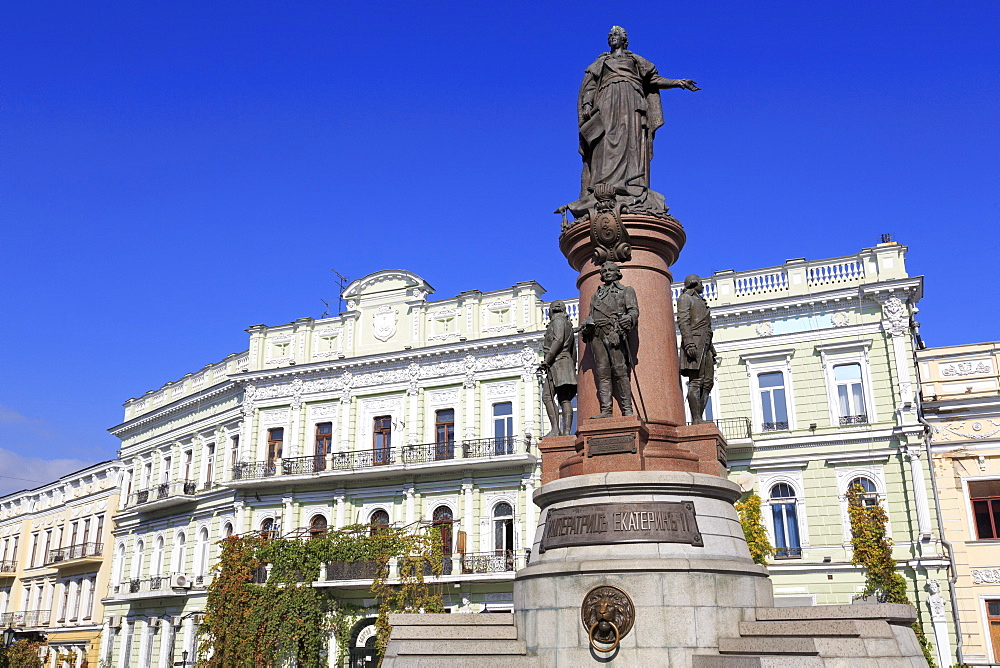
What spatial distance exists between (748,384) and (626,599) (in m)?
22.0

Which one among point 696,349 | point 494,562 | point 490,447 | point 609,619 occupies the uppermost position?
point 490,447

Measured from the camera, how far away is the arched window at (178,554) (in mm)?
39531

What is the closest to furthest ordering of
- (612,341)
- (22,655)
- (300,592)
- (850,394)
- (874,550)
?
(612,341), (874,550), (850,394), (300,592), (22,655)

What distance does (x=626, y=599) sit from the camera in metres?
9.05

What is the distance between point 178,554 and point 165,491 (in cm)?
302

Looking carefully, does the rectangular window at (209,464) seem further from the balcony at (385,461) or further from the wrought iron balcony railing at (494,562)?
the wrought iron balcony railing at (494,562)

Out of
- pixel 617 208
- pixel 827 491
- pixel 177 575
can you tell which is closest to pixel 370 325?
Result: pixel 177 575

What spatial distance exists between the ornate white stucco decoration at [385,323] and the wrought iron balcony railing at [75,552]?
2141 centimetres

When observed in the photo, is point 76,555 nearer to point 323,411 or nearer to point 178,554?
point 178,554

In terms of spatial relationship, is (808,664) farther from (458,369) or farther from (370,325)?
(370,325)

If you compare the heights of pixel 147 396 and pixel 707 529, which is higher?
pixel 147 396

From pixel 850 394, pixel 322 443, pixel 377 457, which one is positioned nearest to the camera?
pixel 850 394

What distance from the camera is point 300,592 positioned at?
3131cm

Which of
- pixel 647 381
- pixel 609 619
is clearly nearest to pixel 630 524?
pixel 609 619
